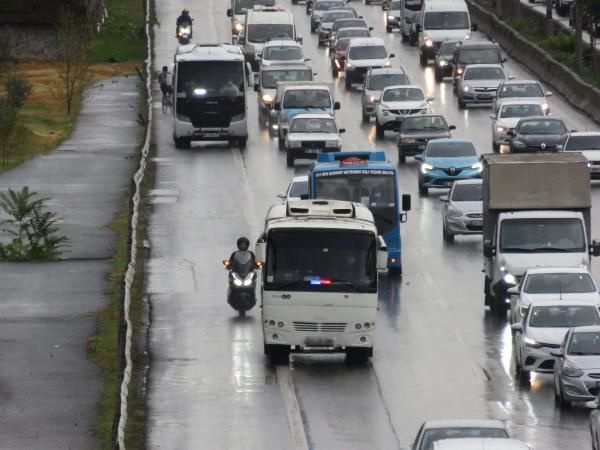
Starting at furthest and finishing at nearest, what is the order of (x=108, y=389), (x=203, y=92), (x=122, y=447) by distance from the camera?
(x=203, y=92), (x=108, y=389), (x=122, y=447)

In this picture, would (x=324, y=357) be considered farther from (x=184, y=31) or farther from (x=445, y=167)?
(x=184, y=31)

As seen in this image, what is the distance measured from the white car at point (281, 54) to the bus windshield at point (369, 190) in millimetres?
37074

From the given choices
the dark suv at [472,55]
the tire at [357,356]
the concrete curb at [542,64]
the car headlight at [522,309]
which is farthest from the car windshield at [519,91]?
the tire at [357,356]

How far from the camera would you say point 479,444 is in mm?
19094

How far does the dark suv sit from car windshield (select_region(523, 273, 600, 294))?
138ft

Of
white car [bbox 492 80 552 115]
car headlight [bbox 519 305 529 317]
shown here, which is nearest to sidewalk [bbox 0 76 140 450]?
car headlight [bbox 519 305 529 317]

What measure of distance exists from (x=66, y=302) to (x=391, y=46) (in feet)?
184

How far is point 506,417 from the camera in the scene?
27.7 m

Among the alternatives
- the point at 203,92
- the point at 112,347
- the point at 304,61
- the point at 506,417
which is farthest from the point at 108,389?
the point at 304,61

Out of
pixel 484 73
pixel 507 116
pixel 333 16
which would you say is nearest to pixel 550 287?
pixel 507 116

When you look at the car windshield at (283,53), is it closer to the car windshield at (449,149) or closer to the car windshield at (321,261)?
the car windshield at (449,149)

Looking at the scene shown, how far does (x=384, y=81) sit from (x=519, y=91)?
224 inches

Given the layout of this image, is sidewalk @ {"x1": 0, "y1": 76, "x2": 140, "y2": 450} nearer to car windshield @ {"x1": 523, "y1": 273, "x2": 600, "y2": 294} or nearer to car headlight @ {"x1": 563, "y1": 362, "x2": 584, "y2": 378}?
car headlight @ {"x1": 563, "y1": 362, "x2": 584, "y2": 378}

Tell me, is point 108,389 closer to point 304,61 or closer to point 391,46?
point 304,61
